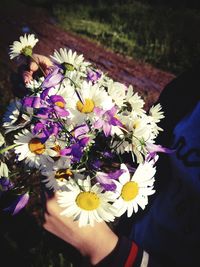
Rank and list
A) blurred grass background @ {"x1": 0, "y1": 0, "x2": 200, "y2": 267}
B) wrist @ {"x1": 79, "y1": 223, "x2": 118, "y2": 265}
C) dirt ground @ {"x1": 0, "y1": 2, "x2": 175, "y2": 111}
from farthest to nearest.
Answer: dirt ground @ {"x1": 0, "y1": 2, "x2": 175, "y2": 111}, blurred grass background @ {"x1": 0, "y1": 0, "x2": 200, "y2": 267}, wrist @ {"x1": 79, "y1": 223, "x2": 118, "y2": 265}

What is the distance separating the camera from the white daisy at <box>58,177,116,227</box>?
2.28ft

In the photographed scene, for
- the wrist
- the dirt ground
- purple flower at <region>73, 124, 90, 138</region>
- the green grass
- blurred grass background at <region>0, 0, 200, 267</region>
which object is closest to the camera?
purple flower at <region>73, 124, 90, 138</region>

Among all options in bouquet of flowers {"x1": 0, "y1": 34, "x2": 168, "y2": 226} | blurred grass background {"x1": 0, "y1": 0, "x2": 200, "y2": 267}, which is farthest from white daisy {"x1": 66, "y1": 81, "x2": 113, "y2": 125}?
blurred grass background {"x1": 0, "y1": 0, "x2": 200, "y2": 267}

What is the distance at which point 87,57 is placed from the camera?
7.08 m

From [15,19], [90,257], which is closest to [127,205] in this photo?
[90,257]

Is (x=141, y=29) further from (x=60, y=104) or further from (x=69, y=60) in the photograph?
(x=60, y=104)

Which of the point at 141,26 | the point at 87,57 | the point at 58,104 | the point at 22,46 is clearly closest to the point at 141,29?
the point at 141,26

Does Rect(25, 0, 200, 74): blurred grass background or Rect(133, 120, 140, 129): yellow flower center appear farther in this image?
Rect(25, 0, 200, 74): blurred grass background

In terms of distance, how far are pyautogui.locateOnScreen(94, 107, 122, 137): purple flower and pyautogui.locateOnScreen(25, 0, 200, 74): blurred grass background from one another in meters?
7.42

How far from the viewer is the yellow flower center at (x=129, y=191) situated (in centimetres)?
77

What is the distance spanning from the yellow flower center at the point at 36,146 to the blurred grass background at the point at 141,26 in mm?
7455

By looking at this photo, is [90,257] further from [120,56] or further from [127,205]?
[120,56]

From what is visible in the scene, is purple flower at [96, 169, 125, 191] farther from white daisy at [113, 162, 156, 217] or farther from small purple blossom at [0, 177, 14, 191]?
small purple blossom at [0, 177, 14, 191]

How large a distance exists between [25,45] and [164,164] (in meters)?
0.80
